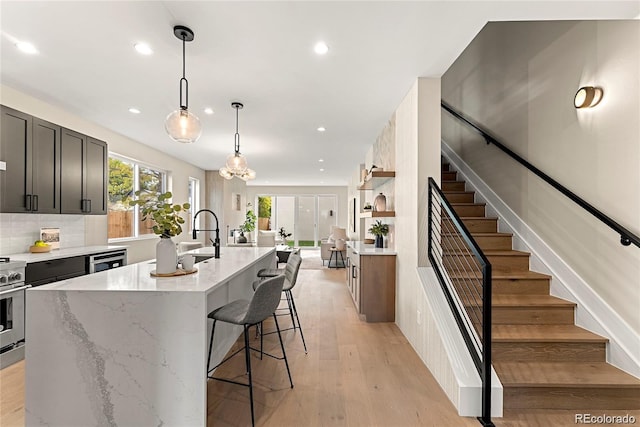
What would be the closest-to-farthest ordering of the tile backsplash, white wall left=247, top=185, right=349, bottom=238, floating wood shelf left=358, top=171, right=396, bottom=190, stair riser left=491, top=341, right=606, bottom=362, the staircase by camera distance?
the staircase → stair riser left=491, top=341, right=606, bottom=362 → the tile backsplash → floating wood shelf left=358, top=171, right=396, bottom=190 → white wall left=247, top=185, right=349, bottom=238

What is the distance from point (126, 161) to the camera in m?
5.69

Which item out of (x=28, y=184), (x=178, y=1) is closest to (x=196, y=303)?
(x=178, y=1)

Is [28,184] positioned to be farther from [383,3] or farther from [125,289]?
[383,3]

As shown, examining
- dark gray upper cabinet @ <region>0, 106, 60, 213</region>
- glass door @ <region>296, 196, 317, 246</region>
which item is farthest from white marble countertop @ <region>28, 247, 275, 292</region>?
glass door @ <region>296, 196, 317, 246</region>

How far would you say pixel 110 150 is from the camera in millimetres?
5105

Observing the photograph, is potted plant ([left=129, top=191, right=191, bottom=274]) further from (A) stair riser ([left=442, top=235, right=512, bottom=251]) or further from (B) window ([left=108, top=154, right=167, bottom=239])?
(B) window ([left=108, top=154, right=167, bottom=239])

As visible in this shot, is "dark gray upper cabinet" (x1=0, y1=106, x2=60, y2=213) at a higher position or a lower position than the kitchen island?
higher

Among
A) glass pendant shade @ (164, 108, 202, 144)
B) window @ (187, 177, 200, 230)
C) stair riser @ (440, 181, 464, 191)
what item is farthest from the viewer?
window @ (187, 177, 200, 230)

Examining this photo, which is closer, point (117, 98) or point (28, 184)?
point (28, 184)

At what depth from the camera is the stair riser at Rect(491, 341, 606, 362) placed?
238cm

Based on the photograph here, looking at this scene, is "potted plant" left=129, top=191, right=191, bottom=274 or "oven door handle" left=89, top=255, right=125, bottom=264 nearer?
"potted plant" left=129, top=191, right=191, bottom=274

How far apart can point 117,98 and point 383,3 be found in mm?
3246

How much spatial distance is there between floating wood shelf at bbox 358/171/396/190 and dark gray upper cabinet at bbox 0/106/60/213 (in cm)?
386

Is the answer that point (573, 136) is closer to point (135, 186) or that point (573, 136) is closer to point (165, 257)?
point (165, 257)
